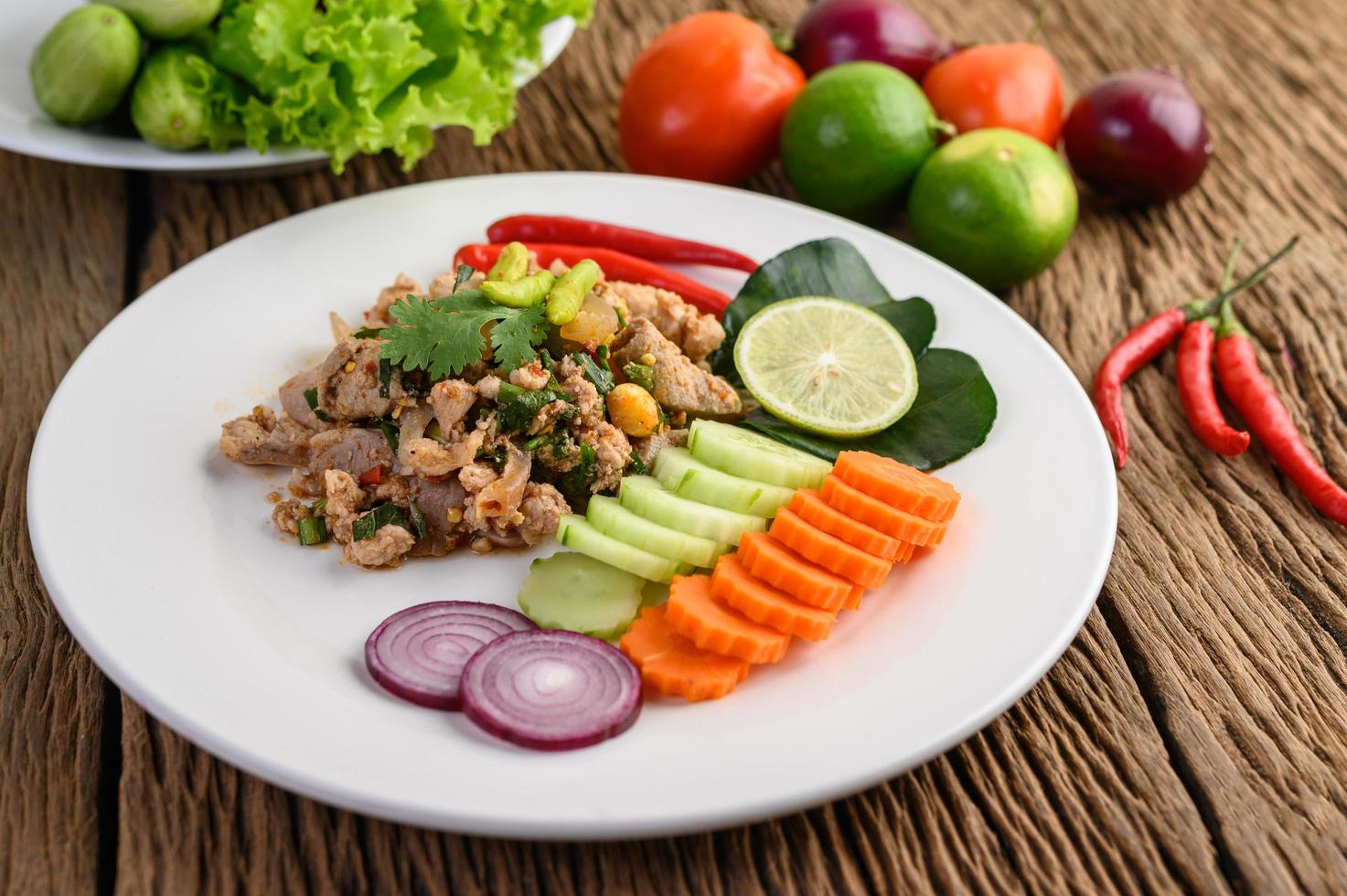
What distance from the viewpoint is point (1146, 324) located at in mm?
4727

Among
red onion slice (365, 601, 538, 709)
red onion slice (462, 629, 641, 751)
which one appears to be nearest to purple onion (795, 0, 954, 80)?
red onion slice (365, 601, 538, 709)

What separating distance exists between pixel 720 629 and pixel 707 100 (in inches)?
117

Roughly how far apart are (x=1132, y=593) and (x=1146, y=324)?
4.76ft

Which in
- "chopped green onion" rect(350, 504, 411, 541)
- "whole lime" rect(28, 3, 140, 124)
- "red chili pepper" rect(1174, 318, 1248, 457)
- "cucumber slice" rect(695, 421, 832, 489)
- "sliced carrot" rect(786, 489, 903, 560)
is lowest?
"red chili pepper" rect(1174, 318, 1248, 457)

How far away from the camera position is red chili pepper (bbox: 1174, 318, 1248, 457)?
4266 millimetres

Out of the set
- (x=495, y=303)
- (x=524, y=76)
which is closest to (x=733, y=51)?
(x=524, y=76)

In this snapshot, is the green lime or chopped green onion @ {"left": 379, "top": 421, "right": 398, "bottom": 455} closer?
chopped green onion @ {"left": 379, "top": 421, "right": 398, "bottom": 455}

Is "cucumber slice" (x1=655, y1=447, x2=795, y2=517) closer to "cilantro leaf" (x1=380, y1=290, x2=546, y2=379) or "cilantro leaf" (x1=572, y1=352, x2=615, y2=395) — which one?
"cilantro leaf" (x1=572, y1=352, x2=615, y2=395)

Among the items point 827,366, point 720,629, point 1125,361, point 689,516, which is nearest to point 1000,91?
point 1125,361

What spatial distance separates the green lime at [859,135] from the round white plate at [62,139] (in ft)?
3.98

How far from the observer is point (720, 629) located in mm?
2969

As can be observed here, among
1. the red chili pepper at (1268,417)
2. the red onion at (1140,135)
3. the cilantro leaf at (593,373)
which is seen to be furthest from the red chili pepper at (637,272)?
the red onion at (1140,135)

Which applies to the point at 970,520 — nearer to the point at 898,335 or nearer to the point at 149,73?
the point at 898,335

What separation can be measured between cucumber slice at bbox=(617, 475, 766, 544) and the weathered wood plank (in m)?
1.52
